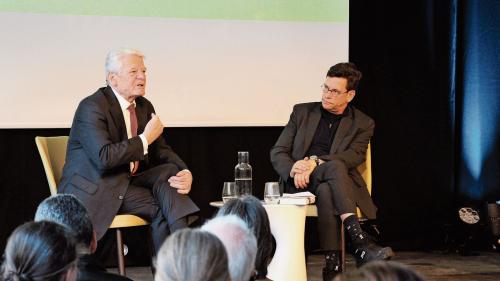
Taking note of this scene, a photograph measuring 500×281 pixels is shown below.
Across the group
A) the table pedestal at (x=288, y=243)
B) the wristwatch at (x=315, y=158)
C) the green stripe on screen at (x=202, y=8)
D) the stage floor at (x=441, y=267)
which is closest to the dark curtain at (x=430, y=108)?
the stage floor at (x=441, y=267)

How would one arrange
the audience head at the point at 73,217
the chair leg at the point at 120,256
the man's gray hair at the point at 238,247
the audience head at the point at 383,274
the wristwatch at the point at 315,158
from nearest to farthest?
1. the audience head at the point at 383,274
2. the man's gray hair at the point at 238,247
3. the audience head at the point at 73,217
4. the chair leg at the point at 120,256
5. the wristwatch at the point at 315,158

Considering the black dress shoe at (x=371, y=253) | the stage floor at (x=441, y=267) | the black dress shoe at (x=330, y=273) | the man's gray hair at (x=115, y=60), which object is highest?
the man's gray hair at (x=115, y=60)

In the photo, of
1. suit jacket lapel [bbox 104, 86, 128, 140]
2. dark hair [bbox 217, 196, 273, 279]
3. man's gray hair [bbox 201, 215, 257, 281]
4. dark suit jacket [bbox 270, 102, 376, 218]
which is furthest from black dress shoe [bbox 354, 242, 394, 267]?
man's gray hair [bbox 201, 215, 257, 281]

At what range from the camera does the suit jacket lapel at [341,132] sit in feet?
14.5

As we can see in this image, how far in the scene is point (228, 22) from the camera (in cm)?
493

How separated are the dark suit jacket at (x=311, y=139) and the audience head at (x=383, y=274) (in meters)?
3.01

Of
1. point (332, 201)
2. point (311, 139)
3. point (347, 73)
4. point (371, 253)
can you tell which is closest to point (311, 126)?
point (311, 139)

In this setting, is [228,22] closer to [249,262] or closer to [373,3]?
[373,3]

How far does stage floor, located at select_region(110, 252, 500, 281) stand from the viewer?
177 inches

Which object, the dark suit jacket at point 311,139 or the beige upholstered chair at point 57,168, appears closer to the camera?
the beige upholstered chair at point 57,168

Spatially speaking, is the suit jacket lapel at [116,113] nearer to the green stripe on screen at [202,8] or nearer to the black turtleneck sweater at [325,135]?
the green stripe on screen at [202,8]

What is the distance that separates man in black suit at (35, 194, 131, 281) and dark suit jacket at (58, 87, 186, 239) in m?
1.46

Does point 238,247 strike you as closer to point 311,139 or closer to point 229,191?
point 229,191

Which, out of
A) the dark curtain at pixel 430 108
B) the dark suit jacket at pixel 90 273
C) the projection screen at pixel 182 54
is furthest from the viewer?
the dark curtain at pixel 430 108
